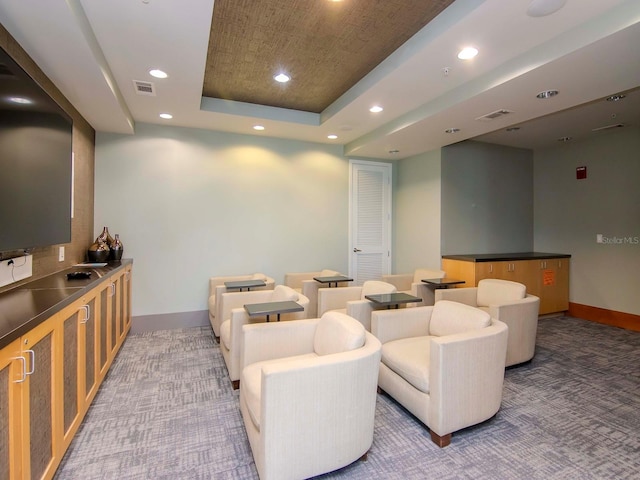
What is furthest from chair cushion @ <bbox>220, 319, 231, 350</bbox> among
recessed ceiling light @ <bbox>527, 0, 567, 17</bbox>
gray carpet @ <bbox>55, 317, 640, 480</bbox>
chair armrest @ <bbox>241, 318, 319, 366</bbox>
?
recessed ceiling light @ <bbox>527, 0, 567, 17</bbox>

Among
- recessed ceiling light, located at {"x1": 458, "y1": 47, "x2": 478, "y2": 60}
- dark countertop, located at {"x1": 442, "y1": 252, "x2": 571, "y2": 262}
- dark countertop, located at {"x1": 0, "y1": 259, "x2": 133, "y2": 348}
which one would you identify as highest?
recessed ceiling light, located at {"x1": 458, "y1": 47, "x2": 478, "y2": 60}

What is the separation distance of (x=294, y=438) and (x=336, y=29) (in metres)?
2.93

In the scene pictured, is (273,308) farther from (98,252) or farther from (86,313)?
(98,252)

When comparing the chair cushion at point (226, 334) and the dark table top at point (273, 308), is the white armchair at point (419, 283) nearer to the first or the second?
the dark table top at point (273, 308)

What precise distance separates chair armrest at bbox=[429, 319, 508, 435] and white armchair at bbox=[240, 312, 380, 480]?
0.47m

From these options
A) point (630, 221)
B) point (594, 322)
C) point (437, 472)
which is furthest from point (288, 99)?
point (594, 322)

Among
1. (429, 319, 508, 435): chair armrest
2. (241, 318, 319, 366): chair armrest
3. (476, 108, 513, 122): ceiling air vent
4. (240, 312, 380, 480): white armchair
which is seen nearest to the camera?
(240, 312, 380, 480): white armchair

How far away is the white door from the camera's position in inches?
226

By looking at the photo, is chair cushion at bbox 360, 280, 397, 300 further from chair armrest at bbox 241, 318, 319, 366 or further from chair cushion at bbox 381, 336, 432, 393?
chair armrest at bbox 241, 318, 319, 366

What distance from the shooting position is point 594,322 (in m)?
5.08

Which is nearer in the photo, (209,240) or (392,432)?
(392,432)

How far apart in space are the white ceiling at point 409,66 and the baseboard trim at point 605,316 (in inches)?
107

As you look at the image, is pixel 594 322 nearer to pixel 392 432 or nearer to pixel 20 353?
pixel 392 432

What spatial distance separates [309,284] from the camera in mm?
4488
